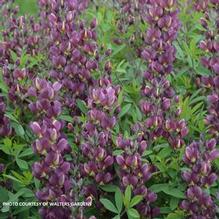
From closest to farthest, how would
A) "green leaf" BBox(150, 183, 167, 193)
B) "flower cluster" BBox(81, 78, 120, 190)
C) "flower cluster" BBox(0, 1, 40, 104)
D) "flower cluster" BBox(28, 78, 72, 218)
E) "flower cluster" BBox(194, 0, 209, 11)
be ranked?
"flower cluster" BBox(28, 78, 72, 218) → "flower cluster" BBox(81, 78, 120, 190) → "green leaf" BBox(150, 183, 167, 193) → "flower cluster" BBox(0, 1, 40, 104) → "flower cluster" BBox(194, 0, 209, 11)

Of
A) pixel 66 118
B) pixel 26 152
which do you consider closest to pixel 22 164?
pixel 26 152

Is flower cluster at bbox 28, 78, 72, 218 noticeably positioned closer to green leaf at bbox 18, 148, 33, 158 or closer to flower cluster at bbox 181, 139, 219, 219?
green leaf at bbox 18, 148, 33, 158

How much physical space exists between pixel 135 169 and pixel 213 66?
25.6 inches

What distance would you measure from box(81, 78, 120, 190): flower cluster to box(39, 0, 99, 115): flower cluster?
0.29 metres

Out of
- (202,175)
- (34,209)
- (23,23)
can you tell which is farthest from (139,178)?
(23,23)

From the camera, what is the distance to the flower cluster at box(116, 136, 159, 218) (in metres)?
1.98

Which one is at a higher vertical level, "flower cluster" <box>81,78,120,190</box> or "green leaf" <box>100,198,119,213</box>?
"flower cluster" <box>81,78,120,190</box>

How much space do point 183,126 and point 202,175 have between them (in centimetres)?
26

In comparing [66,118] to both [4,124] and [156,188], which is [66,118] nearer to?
[4,124]

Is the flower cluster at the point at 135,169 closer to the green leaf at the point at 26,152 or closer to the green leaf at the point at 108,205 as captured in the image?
the green leaf at the point at 108,205

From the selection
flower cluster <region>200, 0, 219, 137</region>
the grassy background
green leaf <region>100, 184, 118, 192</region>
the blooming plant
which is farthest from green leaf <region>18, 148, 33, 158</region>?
the grassy background

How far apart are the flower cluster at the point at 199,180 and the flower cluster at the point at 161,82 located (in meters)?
0.15

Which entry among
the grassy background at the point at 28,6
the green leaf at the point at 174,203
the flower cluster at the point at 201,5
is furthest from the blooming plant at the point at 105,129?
the grassy background at the point at 28,6

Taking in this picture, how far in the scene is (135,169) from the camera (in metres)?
1.99
